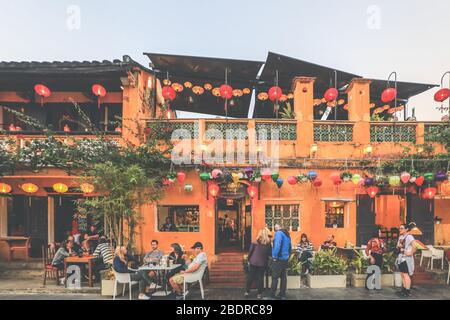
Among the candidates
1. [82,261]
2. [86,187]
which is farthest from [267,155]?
[82,261]

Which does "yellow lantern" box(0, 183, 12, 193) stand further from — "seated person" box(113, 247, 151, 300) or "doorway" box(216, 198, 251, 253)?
"doorway" box(216, 198, 251, 253)

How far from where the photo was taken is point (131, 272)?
7613 mm

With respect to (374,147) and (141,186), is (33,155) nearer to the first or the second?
(141,186)

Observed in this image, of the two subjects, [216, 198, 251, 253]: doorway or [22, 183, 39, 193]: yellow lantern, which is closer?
[22, 183, 39, 193]: yellow lantern

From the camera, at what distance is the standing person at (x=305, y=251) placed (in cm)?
887

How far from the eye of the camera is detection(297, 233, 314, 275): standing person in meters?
8.87

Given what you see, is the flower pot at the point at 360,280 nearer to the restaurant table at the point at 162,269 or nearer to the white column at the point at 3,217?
the restaurant table at the point at 162,269

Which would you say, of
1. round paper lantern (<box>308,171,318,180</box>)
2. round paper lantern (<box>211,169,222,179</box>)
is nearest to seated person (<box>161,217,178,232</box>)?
round paper lantern (<box>211,169,222,179</box>)

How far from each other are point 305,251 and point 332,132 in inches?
178

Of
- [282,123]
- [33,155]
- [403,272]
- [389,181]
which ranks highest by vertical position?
[282,123]

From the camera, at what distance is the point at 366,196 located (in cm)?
1026
